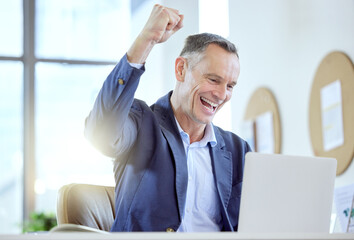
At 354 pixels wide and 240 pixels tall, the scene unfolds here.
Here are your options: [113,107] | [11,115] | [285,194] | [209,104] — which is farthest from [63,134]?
[285,194]

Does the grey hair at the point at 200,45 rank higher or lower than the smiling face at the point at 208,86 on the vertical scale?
higher

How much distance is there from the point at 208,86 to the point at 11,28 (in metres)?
4.69

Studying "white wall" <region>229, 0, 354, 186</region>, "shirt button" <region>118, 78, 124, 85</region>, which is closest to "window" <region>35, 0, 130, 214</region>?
"white wall" <region>229, 0, 354, 186</region>

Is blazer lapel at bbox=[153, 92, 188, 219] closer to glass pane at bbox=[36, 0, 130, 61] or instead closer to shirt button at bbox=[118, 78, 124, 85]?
shirt button at bbox=[118, 78, 124, 85]

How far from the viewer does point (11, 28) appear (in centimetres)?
633

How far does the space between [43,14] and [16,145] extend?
1473 mm

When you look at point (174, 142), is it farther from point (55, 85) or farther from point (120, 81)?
point (55, 85)

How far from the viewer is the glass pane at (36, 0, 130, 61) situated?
6465 mm

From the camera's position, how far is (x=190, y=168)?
2080mm

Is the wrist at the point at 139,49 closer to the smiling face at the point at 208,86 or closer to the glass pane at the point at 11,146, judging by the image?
the smiling face at the point at 208,86

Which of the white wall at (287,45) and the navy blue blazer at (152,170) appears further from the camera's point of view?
the white wall at (287,45)

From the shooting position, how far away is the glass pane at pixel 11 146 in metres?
6.10

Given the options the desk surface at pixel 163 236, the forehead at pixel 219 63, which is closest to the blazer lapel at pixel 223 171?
the forehead at pixel 219 63

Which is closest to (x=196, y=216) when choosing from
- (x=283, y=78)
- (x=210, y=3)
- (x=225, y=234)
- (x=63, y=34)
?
(x=225, y=234)
